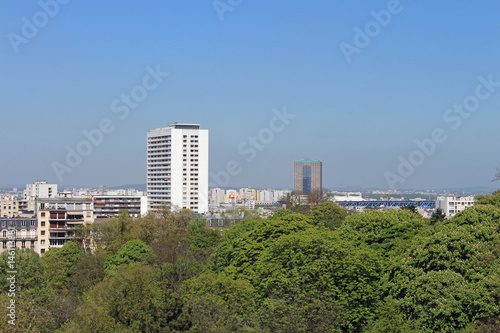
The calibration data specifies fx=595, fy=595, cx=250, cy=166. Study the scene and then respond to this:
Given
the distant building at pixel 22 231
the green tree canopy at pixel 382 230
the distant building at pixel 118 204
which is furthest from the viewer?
the distant building at pixel 118 204

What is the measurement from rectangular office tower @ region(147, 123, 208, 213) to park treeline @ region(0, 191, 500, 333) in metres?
99.0

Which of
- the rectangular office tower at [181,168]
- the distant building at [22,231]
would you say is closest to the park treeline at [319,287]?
the distant building at [22,231]

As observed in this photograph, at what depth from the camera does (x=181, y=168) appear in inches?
5517

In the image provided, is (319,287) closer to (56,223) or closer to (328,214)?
(328,214)

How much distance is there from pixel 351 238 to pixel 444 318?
11.4 m

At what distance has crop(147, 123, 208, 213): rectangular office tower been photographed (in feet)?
459

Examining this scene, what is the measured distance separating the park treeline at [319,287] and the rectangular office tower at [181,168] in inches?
3899

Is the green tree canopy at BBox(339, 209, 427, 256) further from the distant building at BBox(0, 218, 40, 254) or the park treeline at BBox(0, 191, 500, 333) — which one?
the distant building at BBox(0, 218, 40, 254)

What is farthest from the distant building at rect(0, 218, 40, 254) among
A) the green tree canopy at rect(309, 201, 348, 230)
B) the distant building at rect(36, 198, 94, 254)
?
the green tree canopy at rect(309, 201, 348, 230)

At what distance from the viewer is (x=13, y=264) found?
125ft

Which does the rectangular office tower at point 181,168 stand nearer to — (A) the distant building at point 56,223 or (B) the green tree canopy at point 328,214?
(A) the distant building at point 56,223

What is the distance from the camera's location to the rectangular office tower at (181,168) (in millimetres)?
139875

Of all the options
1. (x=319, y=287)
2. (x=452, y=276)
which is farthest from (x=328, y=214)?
(x=452, y=276)

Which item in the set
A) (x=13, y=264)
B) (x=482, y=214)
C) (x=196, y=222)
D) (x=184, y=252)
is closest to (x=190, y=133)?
(x=196, y=222)
